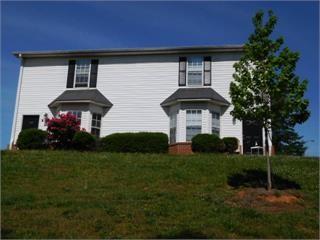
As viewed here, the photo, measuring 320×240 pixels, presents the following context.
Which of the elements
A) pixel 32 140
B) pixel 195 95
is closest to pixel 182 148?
pixel 195 95

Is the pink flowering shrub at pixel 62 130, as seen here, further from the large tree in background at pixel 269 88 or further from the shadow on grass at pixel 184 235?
the shadow on grass at pixel 184 235

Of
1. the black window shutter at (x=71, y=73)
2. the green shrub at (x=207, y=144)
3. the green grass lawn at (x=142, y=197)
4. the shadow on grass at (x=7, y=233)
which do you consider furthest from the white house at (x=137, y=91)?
the shadow on grass at (x=7, y=233)

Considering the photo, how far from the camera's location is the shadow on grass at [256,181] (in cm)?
1282

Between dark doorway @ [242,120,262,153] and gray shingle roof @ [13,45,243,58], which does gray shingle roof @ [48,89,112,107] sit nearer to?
gray shingle roof @ [13,45,243,58]

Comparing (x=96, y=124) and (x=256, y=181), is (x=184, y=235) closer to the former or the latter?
(x=256, y=181)

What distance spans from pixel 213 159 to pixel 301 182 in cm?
420

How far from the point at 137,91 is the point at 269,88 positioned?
42.6 feet

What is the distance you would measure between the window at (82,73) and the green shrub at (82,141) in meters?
5.19

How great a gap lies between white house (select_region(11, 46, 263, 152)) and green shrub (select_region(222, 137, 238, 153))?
1157 mm

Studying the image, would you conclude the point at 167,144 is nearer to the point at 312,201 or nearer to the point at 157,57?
the point at 157,57

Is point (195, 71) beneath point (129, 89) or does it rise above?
above

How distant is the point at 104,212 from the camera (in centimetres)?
954

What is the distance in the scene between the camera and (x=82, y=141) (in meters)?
20.9

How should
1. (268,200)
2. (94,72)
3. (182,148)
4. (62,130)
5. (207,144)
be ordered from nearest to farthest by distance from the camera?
1. (268,200)
2. (207,144)
3. (62,130)
4. (182,148)
5. (94,72)
